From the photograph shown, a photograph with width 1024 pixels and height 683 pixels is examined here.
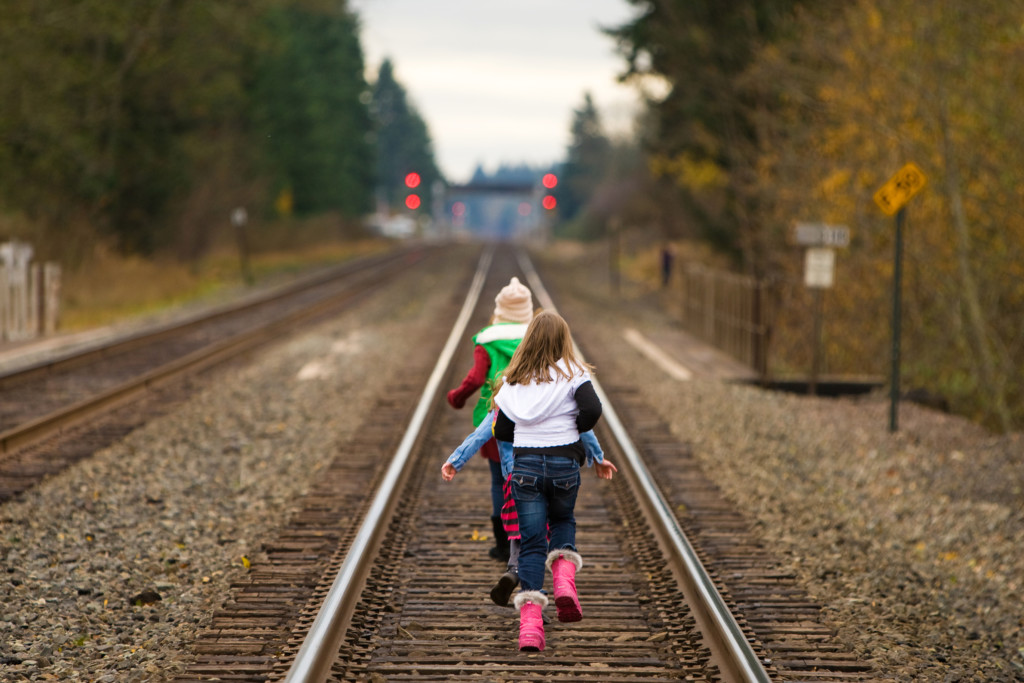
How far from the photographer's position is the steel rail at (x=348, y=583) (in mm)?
4551

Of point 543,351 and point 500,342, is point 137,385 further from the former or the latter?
point 543,351

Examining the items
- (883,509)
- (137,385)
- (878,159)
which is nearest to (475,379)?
(883,509)

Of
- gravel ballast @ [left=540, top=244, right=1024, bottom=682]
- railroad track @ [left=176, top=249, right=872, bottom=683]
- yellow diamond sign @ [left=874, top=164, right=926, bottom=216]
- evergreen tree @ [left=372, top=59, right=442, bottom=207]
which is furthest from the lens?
evergreen tree @ [left=372, top=59, right=442, bottom=207]

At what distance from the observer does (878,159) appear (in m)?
14.2

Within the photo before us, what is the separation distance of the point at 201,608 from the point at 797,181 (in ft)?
46.0

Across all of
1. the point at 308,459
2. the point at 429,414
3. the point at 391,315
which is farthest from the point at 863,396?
the point at 391,315

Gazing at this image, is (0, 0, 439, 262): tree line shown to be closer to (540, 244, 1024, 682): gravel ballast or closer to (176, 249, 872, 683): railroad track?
(540, 244, 1024, 682): gravel ballast

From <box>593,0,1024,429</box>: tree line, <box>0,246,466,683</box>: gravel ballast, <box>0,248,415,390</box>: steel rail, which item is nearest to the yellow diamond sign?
<box>593,0,1024,429</box>: tree line

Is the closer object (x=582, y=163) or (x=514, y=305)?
(x=514, y=305)

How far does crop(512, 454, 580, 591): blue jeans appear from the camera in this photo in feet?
16.4

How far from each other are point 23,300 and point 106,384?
8.09 metres

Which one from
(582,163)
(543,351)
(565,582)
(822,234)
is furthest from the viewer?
(582,163)

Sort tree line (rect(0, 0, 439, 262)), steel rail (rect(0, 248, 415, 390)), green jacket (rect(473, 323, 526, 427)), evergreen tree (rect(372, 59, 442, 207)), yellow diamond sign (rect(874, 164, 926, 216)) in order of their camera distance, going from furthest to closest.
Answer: evergreen tree (rect(372, 59, 442, 207)), tree line (rect(0, 0, 439, 262)), steel rail (rect(0, 248, 415, 390)), yellow diamond sign (rect(874, 164, 926, 216)), green jacket (rect(473, 323, 526, 427))

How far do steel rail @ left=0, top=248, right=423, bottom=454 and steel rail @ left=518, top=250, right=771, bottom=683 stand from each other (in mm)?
5378
